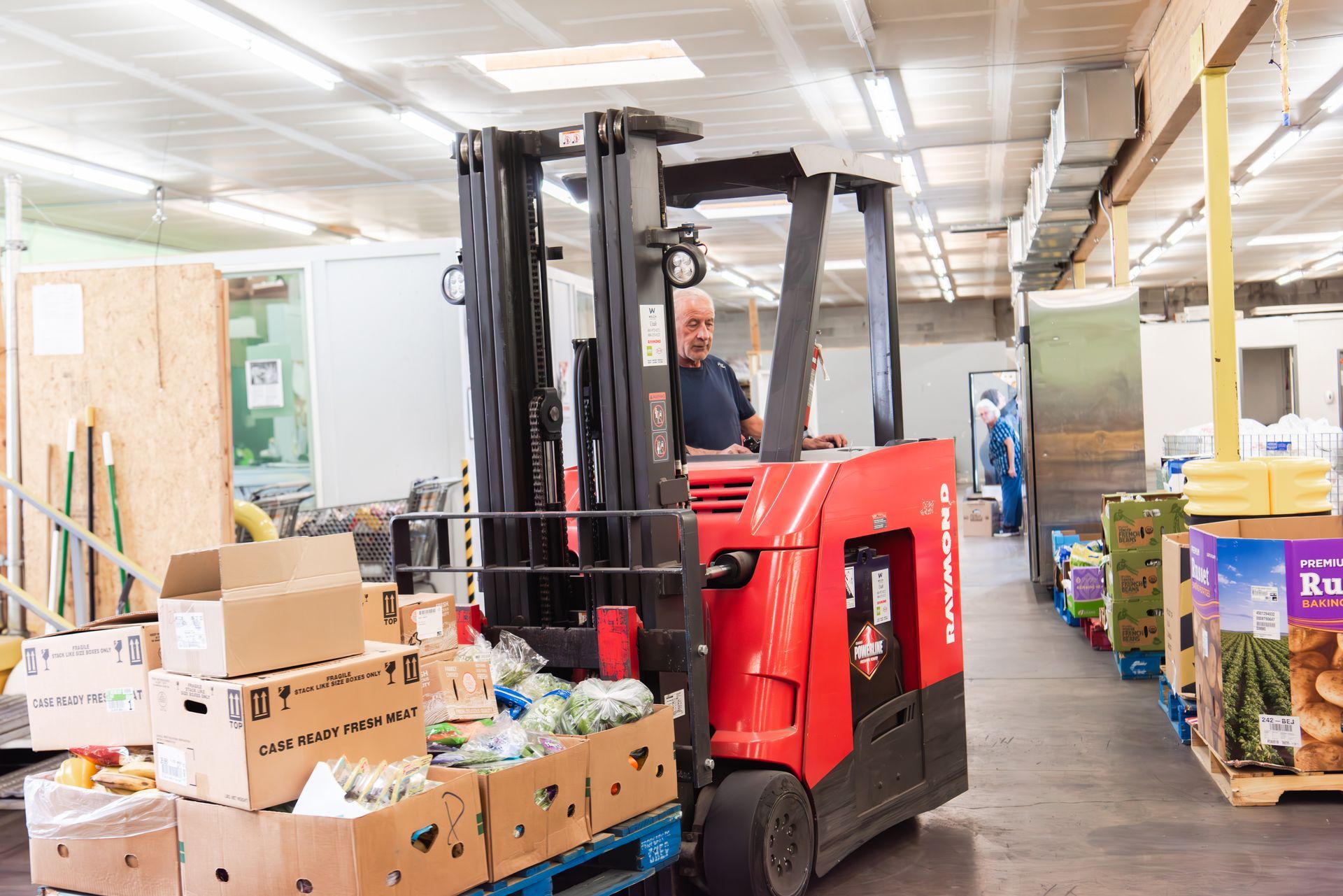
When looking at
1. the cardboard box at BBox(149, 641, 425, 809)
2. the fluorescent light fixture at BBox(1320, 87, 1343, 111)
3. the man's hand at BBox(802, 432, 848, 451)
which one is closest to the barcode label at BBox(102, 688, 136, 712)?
the cardboard box at BBox(149, 641, 425, 809)

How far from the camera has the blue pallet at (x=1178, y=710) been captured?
6.22 m

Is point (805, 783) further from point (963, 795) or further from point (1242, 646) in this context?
point (1242, 646)

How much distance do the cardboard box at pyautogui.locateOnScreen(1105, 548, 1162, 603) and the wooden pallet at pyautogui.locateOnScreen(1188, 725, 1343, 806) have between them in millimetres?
2819

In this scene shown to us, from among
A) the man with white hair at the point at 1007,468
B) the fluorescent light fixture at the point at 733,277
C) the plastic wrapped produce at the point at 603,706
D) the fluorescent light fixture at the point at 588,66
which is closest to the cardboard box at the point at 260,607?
the plastic wrapped produce at the point at 603,706

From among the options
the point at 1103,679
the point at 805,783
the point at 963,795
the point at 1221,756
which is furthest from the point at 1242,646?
the point at 1103,679

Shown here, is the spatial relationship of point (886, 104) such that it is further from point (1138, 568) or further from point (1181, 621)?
point (1181, 621)

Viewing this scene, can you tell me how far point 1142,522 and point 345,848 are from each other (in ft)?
22.4

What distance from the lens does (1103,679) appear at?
789cm

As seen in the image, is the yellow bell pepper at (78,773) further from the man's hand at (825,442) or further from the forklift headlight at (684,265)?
the man's hand at (825,442)

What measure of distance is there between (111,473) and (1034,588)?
8.75 meters

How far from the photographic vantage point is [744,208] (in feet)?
52.9

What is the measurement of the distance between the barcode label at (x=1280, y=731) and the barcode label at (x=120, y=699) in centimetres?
446

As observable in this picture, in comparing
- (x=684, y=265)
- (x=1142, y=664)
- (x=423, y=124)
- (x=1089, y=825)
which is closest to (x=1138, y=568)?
(x=1142, y=664)

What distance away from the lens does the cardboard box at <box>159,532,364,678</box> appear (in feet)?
9.11
